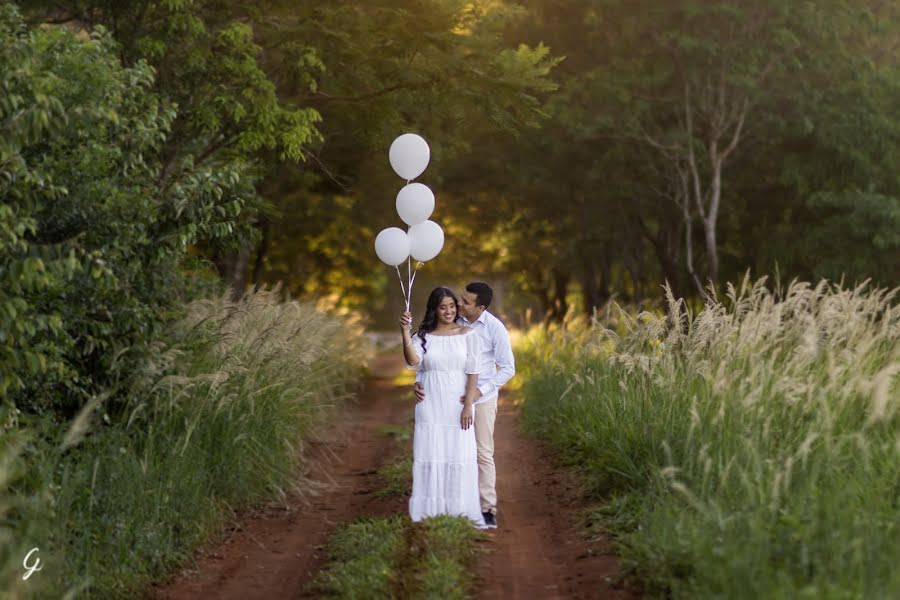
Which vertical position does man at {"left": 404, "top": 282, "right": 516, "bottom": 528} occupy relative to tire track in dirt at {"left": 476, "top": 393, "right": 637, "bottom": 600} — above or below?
above

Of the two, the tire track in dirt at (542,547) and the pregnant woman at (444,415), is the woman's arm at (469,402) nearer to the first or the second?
the pregnant woman at (444,415)

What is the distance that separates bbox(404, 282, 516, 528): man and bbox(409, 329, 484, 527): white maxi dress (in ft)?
1.05

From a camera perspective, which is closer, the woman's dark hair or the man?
the woman's dark hair

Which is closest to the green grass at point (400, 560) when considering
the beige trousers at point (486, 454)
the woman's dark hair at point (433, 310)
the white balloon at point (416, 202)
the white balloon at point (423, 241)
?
the beige trousers at point (486, 454)

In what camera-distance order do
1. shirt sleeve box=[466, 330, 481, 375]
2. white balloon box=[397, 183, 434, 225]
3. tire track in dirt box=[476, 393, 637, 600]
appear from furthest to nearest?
white balloon box=[397, 183, 434, 225] < shirt sleeve box=[466, 330, 481, 375] < tire track in dirt box=[476, 393, 637, 600]

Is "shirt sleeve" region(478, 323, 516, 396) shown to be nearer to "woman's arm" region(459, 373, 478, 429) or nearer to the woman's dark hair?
"woman's arm" region(459, 373, 478, 429)

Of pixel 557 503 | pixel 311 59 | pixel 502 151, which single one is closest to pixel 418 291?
pixel 502 151

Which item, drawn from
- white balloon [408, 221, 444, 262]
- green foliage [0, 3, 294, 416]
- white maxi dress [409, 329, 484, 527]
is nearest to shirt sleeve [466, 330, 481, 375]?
white maxi dress [409, 329, 484, 527]

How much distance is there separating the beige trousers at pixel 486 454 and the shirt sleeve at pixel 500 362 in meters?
0.18

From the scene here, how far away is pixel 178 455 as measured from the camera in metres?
9.96

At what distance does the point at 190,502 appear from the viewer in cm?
952

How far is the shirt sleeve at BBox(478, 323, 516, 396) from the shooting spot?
1038 centimetres

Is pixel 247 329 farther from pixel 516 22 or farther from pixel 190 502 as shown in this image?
pixel 516 22

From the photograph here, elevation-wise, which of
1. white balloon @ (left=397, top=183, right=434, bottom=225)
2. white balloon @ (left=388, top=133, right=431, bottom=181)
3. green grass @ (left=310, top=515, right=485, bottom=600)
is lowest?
green grass @ (left=310, top=515, right=485, bottom=600)
